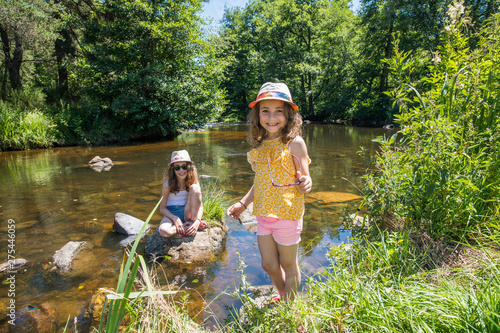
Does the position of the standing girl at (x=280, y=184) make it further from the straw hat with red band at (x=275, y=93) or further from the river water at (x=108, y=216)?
the river water at (x=108, y=216)

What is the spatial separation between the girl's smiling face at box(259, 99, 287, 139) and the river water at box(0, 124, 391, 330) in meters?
1.55

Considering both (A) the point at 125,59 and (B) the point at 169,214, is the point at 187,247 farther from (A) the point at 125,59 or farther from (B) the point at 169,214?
(A) the point at 125,59

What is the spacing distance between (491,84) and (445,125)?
0.63 metres

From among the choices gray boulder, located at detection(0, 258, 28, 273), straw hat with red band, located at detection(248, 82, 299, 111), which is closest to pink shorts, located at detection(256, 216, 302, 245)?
straw hat with red band, located at detection(248, 82, 299, 111)

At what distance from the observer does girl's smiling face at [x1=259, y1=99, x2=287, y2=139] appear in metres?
2.56

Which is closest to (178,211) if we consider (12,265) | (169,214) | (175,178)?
(169,214)

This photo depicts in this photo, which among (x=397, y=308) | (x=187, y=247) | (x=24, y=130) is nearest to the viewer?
(x=397, y=308)

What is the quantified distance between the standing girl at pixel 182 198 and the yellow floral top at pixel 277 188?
195 centimetres

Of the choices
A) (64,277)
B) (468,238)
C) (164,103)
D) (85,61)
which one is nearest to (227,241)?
(64,277)

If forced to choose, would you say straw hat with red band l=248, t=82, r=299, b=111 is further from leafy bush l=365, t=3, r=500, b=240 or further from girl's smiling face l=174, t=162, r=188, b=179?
girl's smiling face l=174, t=162, r=188, b=179

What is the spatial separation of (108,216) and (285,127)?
4.37 m

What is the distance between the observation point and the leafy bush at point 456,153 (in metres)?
2.55

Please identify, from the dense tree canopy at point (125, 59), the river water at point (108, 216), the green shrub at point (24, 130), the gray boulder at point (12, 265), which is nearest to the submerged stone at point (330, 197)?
the river water at point (108, 216)

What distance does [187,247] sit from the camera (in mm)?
4191
